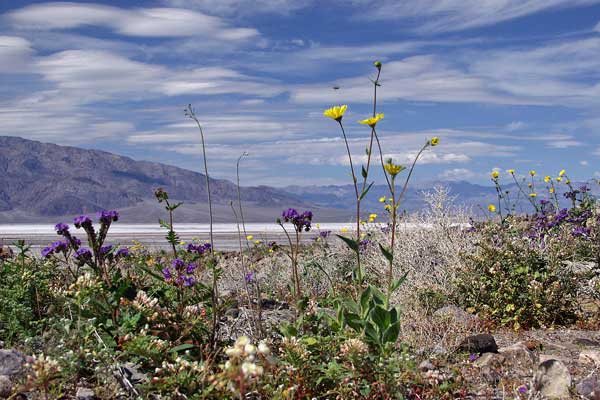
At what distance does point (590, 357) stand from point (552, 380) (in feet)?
2.88

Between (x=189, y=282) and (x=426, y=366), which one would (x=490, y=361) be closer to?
(x=426, y=366)

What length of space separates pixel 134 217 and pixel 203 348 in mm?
141874

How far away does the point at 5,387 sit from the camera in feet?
12.6

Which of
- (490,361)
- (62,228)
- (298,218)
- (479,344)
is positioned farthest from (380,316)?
(62,228)

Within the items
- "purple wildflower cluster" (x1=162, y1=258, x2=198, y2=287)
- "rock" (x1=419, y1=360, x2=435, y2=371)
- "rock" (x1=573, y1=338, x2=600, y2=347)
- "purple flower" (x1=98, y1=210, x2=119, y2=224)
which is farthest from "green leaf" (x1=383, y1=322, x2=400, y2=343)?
"rock" (x1=573, y1=338, x2=600, y2=347)

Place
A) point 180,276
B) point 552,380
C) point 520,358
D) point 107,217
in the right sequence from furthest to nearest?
1. point 520,358
2. point 180,276
3. point 107,217
4. point 552,380

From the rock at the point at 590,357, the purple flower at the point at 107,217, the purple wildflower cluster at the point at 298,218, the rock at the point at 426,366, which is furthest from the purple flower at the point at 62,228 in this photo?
the rock at the point at 590,357

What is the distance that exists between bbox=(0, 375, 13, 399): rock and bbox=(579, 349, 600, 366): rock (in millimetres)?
4252

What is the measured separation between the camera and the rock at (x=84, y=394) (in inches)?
153

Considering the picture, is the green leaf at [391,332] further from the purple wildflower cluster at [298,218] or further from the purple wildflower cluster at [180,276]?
the purple wildflower cluster at [180,276]

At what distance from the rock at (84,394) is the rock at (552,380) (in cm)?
287

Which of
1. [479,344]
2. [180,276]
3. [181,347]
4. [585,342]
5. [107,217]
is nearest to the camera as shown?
[181,347]

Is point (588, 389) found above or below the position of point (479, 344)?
below

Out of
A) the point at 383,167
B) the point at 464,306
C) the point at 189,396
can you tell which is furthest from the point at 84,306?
the point at 464,306
